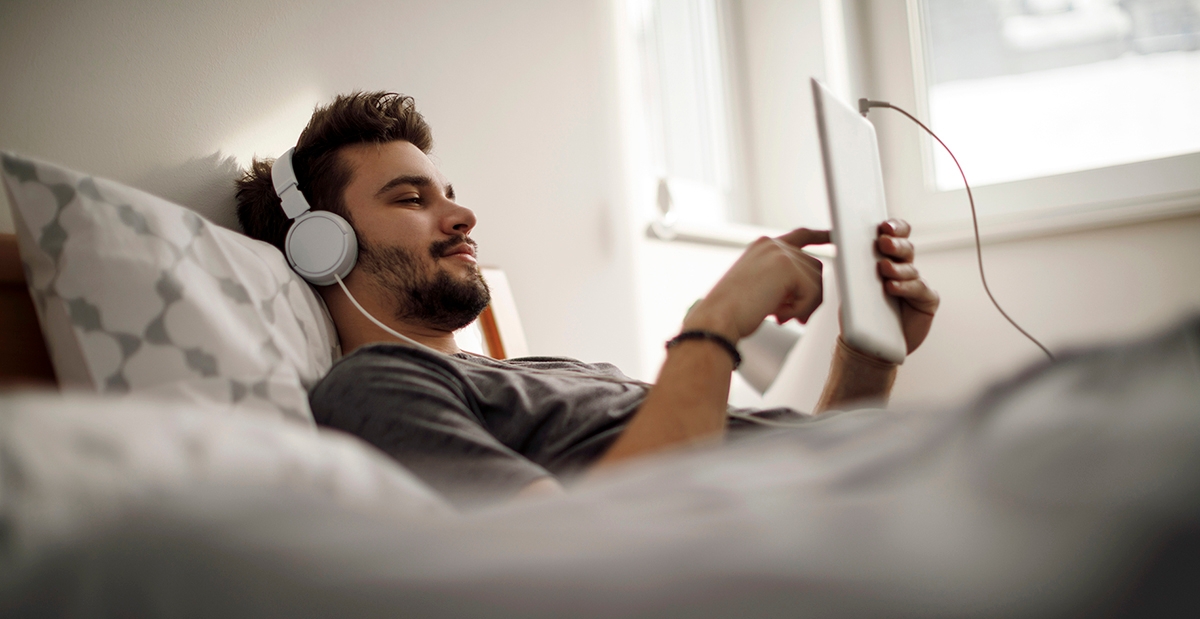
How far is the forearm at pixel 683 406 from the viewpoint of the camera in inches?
26.0

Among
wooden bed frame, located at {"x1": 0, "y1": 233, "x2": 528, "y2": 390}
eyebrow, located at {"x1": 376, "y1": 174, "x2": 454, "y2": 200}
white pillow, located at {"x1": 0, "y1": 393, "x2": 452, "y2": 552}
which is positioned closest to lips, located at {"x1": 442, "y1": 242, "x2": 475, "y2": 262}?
eyebrow, located at {"x1": 376, "y1": 174, "x2": 454, "y2": 200}

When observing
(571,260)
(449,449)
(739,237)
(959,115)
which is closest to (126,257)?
(449,449)

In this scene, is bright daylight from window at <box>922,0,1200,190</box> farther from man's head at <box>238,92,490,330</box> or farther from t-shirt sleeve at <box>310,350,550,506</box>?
t-shirt sleeve at <box>310,350,550,506</box>

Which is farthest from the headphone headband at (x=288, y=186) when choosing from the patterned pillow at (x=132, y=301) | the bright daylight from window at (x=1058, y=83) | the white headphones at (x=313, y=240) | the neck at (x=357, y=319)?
the bright daylight from window at (x=1058, y=83)

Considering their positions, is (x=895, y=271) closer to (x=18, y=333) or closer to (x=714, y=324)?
(x=714, y=324)

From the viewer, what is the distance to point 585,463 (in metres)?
0.75

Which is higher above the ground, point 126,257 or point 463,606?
point 126,257

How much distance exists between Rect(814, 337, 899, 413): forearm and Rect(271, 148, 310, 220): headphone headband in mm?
759

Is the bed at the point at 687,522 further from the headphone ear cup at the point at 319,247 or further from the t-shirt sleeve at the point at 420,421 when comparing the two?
the headphone ear cup at the point at 319,247

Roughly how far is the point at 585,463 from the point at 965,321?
1.85m

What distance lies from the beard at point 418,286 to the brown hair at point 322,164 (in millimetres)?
74

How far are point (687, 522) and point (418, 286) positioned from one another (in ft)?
2.57

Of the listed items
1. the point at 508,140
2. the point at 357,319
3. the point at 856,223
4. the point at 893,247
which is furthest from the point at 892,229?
the point at 508,140

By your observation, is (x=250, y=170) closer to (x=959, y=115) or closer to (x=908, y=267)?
(x=908, y=267)
